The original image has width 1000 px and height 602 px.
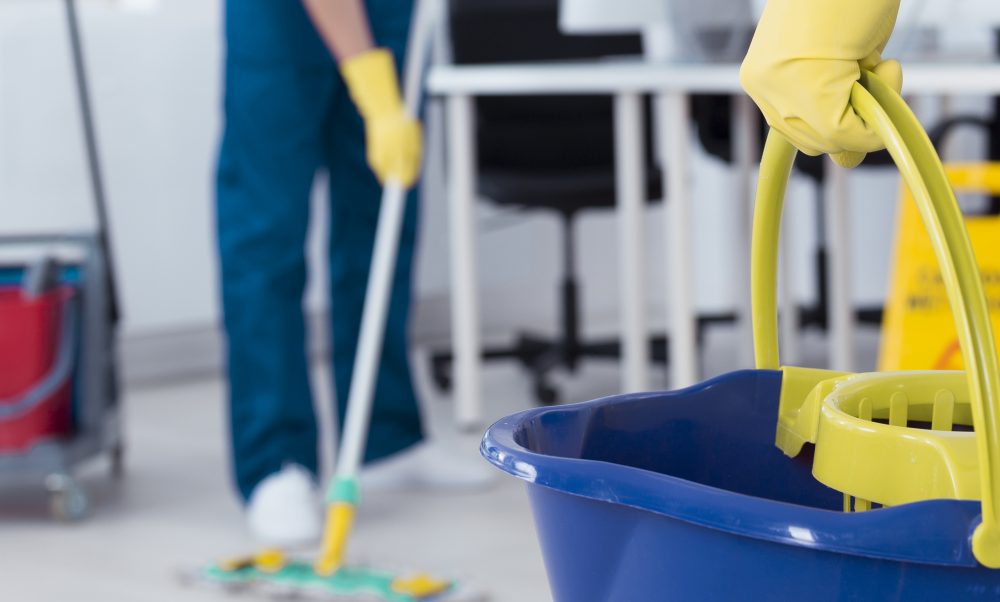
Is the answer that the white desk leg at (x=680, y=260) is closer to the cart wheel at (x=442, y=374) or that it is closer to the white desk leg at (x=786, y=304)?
the white desk leg at (x=786, y=304)

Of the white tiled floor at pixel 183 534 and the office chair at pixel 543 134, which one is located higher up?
the office chair at pixel 543 134

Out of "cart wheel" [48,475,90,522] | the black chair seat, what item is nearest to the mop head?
"cart wheel" [48,475,90,522]

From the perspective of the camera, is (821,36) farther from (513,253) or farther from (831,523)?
(513,253)

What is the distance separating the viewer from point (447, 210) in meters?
3.71

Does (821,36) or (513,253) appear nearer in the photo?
(821,36)

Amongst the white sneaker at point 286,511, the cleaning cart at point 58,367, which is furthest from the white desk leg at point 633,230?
the cleaning cart at point 58,367

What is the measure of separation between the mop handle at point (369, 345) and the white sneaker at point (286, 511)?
5 centimetres

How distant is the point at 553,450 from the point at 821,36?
0.25m

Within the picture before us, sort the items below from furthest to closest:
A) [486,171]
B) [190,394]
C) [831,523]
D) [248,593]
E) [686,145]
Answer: [190,394] → [486,171] → [686,145] → [248,593] → [831,523]

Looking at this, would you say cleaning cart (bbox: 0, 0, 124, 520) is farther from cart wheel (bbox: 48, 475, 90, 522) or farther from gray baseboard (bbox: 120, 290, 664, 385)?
gray baseboard (bbox: 120, 290, 664, 385)

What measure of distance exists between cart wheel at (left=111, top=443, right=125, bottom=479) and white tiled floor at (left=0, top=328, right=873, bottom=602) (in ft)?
0.06

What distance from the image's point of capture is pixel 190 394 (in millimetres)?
3119

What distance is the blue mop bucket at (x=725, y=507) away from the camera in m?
0.54

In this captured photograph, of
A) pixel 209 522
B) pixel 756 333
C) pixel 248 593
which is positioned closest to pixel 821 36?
pixel 756 333
